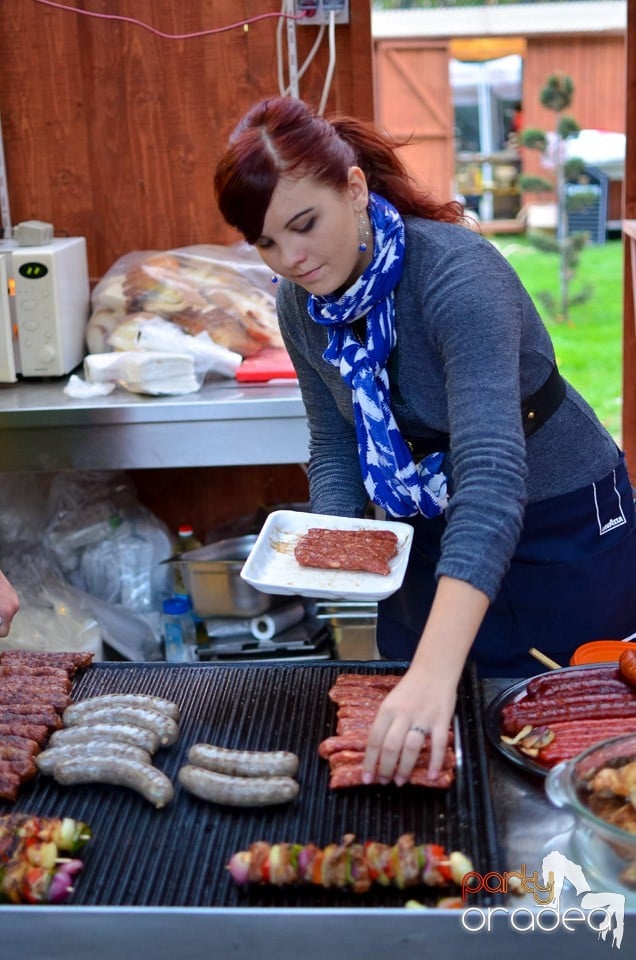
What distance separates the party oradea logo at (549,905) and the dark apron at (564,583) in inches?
37.5

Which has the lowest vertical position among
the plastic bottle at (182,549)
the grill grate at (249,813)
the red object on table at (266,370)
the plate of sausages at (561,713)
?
the plastic bottle at (182,549)

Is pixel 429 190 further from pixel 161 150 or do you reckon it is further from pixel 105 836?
pixel 161 150

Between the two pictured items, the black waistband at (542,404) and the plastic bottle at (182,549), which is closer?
the black waistband at (542,404)

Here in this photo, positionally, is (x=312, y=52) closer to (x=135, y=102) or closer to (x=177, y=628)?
(x=135, y=102)

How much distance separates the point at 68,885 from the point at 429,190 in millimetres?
1695

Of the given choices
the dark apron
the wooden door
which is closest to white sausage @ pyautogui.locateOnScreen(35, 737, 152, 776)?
the dark apron

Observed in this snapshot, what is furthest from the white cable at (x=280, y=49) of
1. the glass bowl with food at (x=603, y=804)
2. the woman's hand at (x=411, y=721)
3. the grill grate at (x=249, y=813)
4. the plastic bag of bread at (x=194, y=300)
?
the glass bowl with food at (x=603, y=804)

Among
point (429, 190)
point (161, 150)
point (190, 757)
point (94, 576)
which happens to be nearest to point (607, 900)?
point (190, 757)

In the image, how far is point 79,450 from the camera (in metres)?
3.85

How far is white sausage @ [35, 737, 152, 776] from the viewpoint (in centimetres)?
206

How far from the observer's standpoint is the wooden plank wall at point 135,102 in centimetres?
443

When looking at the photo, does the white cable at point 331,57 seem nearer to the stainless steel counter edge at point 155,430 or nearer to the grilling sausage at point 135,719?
the stainless steel counter edge at point 155,430

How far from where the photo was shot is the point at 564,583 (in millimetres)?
2646

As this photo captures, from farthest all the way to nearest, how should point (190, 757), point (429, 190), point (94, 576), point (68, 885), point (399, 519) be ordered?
point (94, 576), point (399, 519), point (429, 190), point (190, 757), point (68, 885)
